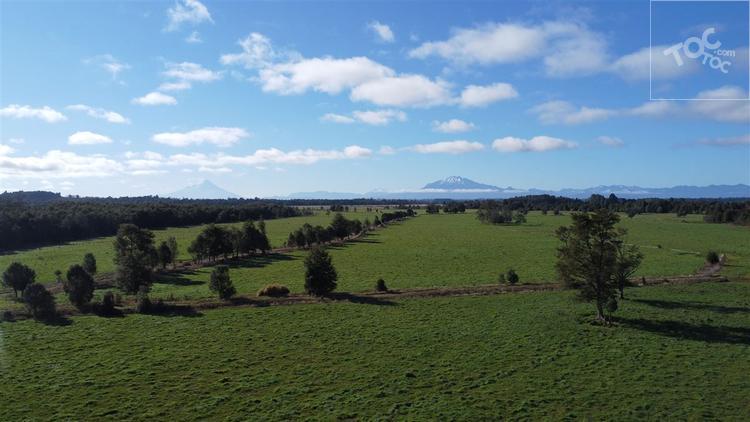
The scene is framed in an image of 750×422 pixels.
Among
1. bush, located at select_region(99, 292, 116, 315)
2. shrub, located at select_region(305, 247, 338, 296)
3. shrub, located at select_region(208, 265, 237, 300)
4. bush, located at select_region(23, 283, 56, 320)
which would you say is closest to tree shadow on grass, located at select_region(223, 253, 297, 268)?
Result: shrub, located at select_region(208, 265, 237, 300)

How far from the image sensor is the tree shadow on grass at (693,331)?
36.6 m

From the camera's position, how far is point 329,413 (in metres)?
24.8

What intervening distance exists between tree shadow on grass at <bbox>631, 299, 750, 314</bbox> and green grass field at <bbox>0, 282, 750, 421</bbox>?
1.00 ft

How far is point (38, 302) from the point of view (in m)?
44.6

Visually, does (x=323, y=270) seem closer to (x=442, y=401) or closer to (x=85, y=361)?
(x=85, y=361)

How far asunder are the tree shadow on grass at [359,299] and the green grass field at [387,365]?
3.40 m

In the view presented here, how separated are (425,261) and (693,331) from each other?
4923 cm

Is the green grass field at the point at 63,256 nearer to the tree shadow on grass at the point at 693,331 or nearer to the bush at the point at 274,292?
the bush at the point at 274,292

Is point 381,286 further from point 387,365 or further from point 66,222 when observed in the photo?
point 66,222

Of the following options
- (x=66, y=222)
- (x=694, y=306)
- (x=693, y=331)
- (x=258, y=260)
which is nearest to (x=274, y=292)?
(x=258, y=260)

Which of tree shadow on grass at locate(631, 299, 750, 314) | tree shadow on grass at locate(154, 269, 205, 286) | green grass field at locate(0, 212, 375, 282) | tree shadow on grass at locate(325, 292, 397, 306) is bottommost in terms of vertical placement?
tree shadow on grass at locate(631, 299, 750, 314)

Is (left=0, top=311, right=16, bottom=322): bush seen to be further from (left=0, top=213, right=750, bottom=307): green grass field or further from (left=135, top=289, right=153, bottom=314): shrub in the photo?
(left=135, top=289, right=153, bottom=314): shrub

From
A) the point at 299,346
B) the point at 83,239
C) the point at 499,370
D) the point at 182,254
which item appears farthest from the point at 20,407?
the point at 83,239

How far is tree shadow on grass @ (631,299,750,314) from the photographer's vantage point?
45062 mm
